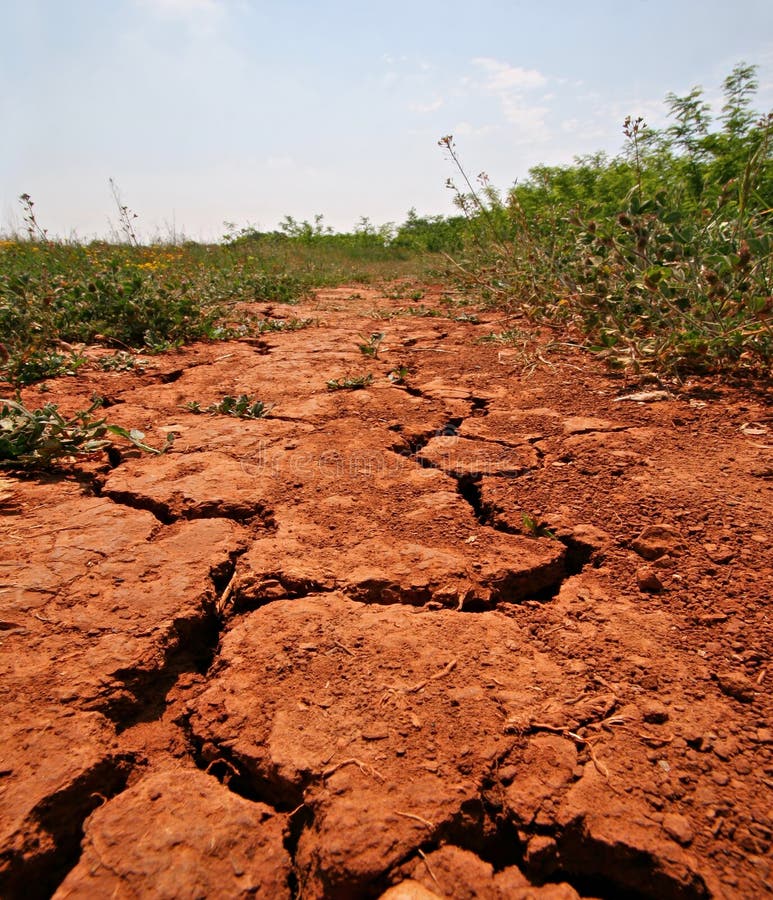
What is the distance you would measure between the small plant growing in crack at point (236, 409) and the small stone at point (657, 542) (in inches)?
63.1

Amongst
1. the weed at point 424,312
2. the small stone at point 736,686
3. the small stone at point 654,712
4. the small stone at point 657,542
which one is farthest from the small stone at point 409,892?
the weed at point 424,312

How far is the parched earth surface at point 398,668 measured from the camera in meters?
Answer: 0.78

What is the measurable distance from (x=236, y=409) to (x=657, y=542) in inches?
68.5

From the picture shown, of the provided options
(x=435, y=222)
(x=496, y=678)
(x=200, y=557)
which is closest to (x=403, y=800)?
(x=496, y=678)

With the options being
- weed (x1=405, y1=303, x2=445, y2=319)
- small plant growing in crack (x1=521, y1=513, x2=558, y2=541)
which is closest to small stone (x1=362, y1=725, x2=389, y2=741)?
small plant growing in crack (x1=521, y1=513, x2=558, y2=541)

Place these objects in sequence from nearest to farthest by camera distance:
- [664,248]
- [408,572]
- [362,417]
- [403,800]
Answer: [403,800], [408,572], [362,417], [664,248]

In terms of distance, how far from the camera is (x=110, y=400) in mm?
2686

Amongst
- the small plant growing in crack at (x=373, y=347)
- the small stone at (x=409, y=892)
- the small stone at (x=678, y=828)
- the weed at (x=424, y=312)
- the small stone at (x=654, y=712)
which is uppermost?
the weed at (x=424, y=312)

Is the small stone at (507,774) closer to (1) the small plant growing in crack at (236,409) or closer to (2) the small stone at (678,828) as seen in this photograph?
(2) the small stone at (678,828)

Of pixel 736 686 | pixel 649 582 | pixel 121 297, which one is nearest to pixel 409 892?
pixel 736 686

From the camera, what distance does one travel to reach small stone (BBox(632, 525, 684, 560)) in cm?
133

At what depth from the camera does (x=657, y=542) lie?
1353 millimetres

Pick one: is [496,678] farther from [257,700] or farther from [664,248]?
[664,248]

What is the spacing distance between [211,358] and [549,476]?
2438mm
